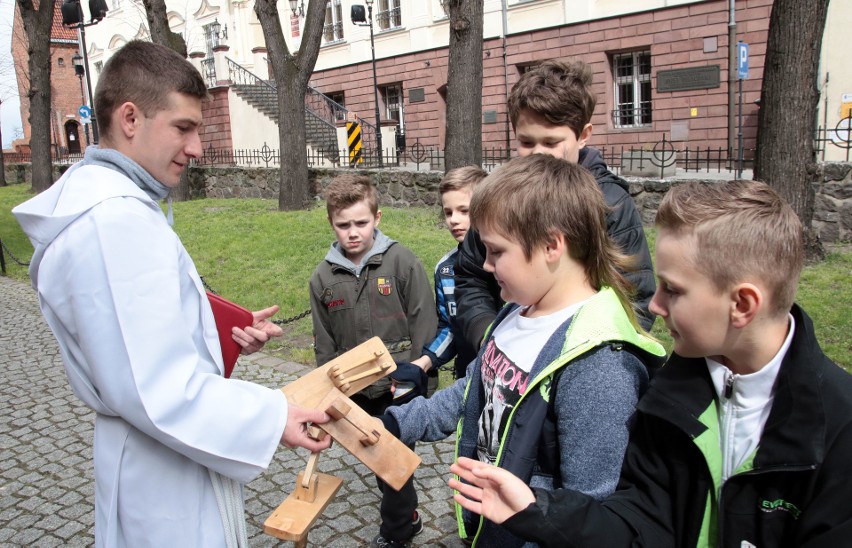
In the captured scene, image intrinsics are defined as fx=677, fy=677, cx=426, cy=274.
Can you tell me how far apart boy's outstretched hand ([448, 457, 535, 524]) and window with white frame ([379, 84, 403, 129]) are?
2465 centimetres

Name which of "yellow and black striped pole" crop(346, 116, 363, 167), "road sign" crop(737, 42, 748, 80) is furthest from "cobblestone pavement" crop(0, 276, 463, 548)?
"yellow and black striped pole" crop(346, 116, 363, 167)

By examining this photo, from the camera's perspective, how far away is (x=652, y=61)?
18.5 metres

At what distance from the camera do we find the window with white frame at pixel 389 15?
24453 millimetres

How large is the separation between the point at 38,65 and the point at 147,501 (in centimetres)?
2468

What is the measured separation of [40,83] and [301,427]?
81.8ft

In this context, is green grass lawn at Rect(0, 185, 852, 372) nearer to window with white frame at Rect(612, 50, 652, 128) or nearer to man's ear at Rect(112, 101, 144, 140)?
man's ear at Rect(112, 101, 144, 140)

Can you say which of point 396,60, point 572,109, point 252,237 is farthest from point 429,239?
point 396,60

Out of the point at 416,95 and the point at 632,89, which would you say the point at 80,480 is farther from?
the point at 416,95

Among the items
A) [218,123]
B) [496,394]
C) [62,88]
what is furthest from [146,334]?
[62,88]

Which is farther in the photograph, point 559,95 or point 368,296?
point 368,296

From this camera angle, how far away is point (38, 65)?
72.5 feet

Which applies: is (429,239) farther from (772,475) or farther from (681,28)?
(681,28)

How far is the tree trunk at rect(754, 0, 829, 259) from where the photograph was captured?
7082 mm

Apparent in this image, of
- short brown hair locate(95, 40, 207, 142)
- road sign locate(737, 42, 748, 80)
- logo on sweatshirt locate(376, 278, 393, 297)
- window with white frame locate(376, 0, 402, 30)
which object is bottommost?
logo on sweatshirt locate(376, 278, 393, 297)
